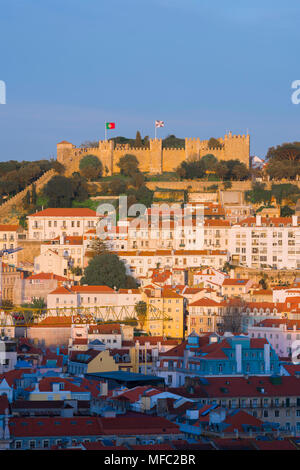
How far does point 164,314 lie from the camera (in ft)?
160

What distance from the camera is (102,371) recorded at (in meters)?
37.2

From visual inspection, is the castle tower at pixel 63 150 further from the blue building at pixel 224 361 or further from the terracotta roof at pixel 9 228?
the blue building at pixel 224 361

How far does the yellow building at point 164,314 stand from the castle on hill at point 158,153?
22.9 metres

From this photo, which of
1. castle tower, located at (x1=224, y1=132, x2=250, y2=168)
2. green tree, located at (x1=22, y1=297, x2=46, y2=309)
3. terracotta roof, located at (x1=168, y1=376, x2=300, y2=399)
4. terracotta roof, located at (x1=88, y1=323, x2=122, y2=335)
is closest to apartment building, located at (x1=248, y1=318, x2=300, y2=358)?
terracotta roof, located at (x1=88, y1=323, x2=122, y2=335)

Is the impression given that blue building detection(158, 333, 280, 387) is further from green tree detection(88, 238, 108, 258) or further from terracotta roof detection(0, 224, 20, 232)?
terracotta roof detection(0, 224, 20, 232)

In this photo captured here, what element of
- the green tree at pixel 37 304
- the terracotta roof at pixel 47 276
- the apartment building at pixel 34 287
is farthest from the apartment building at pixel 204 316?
the terracotta roof at pixel 47 276

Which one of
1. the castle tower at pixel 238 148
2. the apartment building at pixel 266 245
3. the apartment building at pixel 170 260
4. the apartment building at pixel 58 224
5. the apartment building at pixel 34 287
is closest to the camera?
the apartment building at pixel 34 287

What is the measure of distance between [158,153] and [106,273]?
19.4 m

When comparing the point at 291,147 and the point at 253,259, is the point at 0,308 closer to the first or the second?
the point at 253,259

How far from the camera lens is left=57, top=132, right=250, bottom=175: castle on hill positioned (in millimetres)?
71312

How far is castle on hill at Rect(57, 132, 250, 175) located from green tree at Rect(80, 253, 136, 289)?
57.9 ft

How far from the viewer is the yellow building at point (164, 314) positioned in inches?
1897
